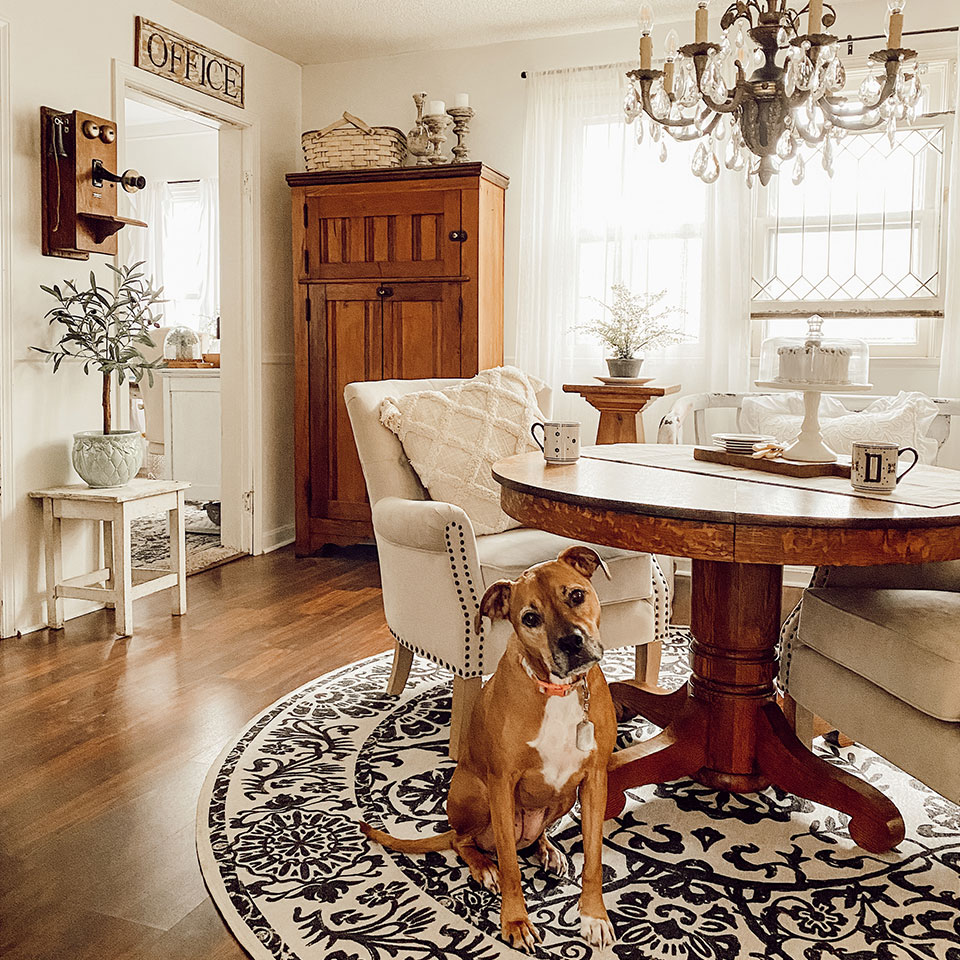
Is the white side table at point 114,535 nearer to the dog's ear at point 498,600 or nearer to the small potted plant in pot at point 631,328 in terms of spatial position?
the small potted plant in pot at point 631,328

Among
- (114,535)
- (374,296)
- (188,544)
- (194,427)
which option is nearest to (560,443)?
(114,535)

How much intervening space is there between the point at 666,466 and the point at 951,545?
799 mm

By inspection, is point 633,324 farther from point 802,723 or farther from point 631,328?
point 802,723

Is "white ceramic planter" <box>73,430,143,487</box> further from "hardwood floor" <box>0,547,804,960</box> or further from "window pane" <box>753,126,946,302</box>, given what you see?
"window pane" <box>753,126,946,302</box>

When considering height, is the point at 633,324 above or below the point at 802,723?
above

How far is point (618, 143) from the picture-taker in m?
4.43

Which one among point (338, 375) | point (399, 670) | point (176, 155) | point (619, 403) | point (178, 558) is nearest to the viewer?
point (399, 670)

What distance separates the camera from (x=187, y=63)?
13.6ft

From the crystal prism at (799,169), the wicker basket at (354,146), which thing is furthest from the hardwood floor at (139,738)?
the crystal prism at (799,169)

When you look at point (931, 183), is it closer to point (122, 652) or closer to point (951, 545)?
point (951, 545)

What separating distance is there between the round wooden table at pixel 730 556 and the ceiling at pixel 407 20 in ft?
8.85

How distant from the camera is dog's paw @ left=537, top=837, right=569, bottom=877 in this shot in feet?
6.06

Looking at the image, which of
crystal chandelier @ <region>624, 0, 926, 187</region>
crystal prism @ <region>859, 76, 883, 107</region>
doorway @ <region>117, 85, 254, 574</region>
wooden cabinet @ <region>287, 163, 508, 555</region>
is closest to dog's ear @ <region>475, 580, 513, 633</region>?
crystal chandelier @ <region>624, 0, 926, 187</region>

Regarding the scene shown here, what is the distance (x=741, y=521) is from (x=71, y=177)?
2.86 m
